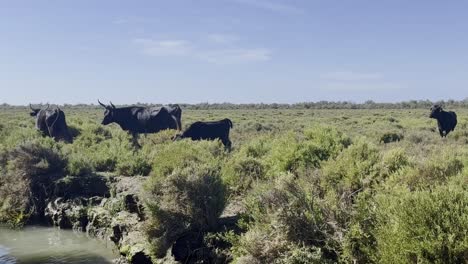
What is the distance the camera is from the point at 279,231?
24.5 ft

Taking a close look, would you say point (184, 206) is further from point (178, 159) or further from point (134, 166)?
point (134, 166)

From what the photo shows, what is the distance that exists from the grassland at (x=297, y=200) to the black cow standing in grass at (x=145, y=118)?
9169mm

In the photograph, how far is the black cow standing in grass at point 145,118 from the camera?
25172mm

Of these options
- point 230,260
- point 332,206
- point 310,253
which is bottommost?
point 230,260

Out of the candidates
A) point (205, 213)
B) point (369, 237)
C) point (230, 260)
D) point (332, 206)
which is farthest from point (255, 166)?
point (369, 237)

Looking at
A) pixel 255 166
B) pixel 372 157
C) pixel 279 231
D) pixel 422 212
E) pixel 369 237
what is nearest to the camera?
pixel 422 212

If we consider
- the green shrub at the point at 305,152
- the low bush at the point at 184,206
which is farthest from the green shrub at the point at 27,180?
the green shrub at the point at 305,152

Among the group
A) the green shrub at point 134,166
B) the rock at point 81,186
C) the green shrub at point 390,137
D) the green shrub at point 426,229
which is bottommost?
the rock at point 81,186

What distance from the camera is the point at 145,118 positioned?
2534cm

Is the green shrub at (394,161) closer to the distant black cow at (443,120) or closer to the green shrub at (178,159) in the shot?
the green shrub at (178,159)

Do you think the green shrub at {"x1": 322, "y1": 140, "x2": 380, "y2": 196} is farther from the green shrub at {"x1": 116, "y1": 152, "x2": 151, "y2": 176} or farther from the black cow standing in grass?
the black cow standing in grass

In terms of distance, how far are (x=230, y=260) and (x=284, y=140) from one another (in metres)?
4.92

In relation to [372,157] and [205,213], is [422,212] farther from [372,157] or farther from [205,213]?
[205,213]

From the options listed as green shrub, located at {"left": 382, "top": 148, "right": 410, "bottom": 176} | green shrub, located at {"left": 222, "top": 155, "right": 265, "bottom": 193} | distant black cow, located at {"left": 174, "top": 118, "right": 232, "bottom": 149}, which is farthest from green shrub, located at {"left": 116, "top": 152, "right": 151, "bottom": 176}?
green shrub, located at {"left": 382, "top": 148, "right": 410, "bottom": 176}
